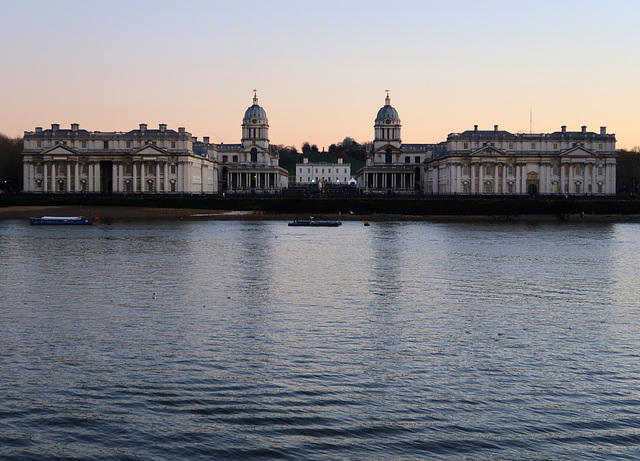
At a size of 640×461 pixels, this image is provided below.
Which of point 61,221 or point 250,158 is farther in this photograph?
point 250,158

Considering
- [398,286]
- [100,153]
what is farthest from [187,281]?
[100,153]

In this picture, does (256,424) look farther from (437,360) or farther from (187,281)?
(187,281)

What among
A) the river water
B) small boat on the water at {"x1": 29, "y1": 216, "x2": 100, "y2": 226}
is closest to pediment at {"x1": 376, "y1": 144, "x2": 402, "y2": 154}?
small boat on the water at {"x1": 29, "y1": 216, "x2": 100, "y2": 226}

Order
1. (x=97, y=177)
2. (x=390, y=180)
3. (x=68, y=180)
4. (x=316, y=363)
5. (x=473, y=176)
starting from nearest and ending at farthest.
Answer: (x=316, y=363), (x=68, y=180), (x=97, y=177), (x=473, y=176), (x=390, y=180)

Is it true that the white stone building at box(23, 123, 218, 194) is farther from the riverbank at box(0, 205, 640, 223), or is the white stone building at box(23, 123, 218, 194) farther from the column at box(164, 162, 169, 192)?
the riverbank at box(0, 205, 640, 223)

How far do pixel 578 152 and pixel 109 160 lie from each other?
290ft

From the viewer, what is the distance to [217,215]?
114000 millimetres

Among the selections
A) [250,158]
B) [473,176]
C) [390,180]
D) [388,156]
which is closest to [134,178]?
[250,158]

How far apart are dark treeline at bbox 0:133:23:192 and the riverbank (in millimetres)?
39882

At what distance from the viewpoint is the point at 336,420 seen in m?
15.9

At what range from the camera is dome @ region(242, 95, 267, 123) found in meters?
172

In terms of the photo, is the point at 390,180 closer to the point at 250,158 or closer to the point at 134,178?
the point at 250,158

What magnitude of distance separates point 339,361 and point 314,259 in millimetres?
30555

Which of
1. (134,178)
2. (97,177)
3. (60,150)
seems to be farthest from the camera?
(134,178)
